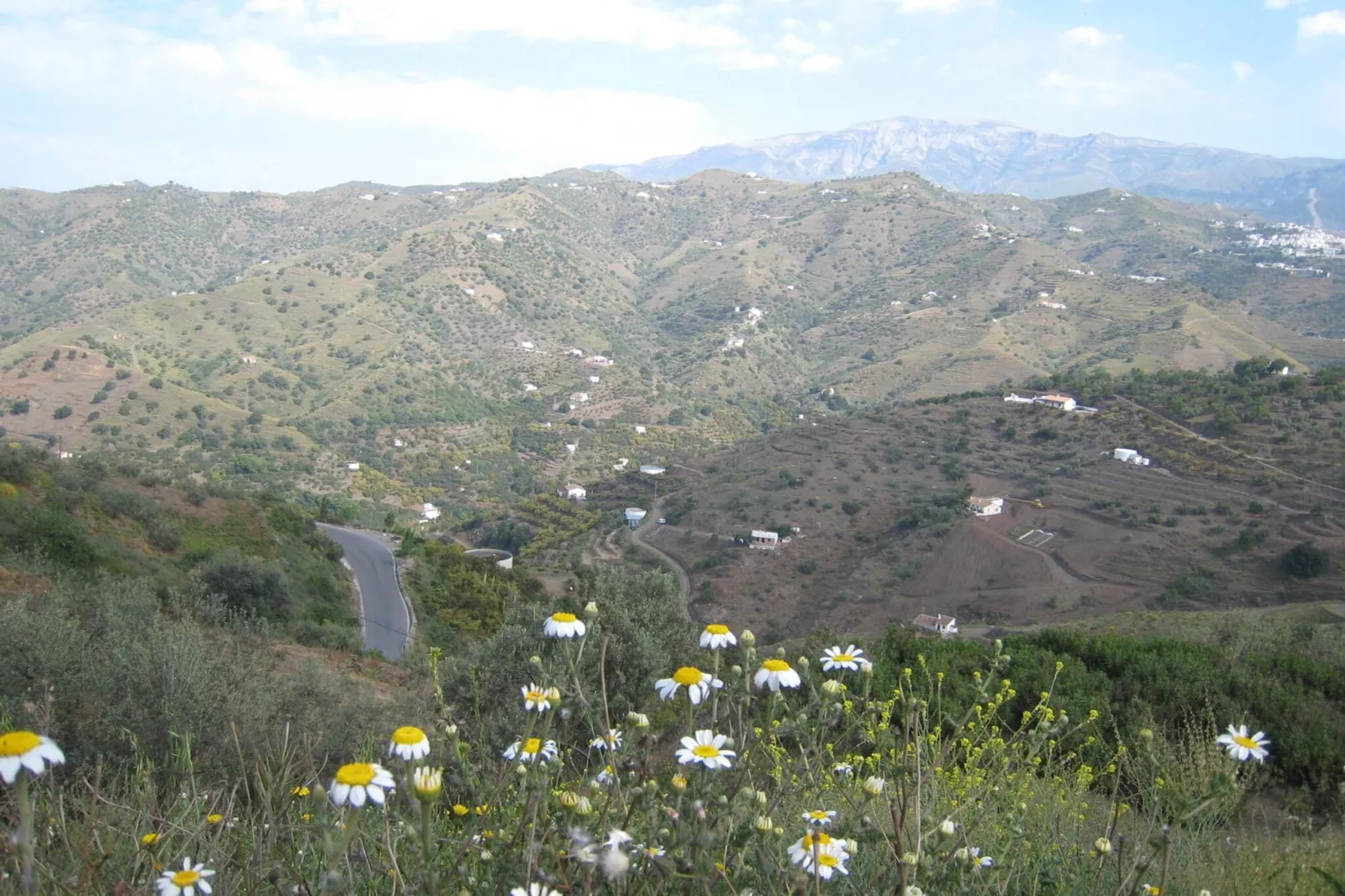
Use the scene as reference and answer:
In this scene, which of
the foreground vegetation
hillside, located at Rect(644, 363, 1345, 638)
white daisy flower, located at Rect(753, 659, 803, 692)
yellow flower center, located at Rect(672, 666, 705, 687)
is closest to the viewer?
the foreground vegetation

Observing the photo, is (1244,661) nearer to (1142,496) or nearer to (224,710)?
(224,710)

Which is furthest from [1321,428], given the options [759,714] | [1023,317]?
[1023,317]

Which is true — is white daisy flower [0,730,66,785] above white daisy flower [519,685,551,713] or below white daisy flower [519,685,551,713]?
above

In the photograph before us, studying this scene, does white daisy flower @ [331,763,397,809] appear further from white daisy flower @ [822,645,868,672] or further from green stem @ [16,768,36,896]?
white daisy flower @ [822,645,868,672]

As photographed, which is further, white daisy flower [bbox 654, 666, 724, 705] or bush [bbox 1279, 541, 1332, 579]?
bush [bbox 1279, 541, 1332, 579]

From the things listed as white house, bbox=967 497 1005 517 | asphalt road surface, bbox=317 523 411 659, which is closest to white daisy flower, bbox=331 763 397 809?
asphalt road surface, bbox=317 523 411 659

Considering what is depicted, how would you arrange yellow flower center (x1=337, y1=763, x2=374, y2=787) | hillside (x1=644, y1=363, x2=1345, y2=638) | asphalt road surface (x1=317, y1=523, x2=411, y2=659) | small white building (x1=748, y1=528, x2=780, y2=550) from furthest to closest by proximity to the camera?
small white building (x1=748, y1=528, x2=780, y2=550) < hillside (x1=644, y1=363, x2=1345, y2=638) < asphalt road surface (x1=317, y1=523, x2=411, y2=659) < yellow flower center (x1=337, y1=763, x2=374, y2=787)

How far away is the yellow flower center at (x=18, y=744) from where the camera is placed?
1319mm

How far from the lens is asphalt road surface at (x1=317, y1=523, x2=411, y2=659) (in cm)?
1806

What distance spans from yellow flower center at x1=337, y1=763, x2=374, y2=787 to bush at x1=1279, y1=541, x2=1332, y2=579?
1084 inches

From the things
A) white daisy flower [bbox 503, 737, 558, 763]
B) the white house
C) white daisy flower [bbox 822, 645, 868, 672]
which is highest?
white daisy flower [bbox 822, 645, 868, 672]

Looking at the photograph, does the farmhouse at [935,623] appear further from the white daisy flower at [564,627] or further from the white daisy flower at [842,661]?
the white daisy flower at [564,627]

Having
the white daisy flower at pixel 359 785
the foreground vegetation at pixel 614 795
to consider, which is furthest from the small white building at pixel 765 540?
the white daisy flower at pixel 359 785

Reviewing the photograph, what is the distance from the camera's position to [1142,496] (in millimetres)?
28938
